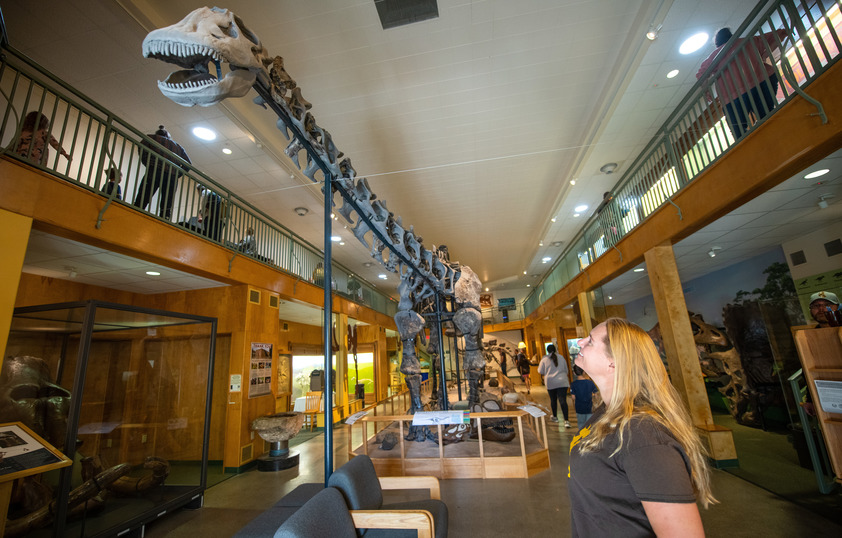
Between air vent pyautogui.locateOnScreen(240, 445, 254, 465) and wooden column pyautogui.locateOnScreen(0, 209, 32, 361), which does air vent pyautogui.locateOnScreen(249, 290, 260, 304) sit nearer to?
air vent pyautogui.locateOnScreen(240, 445, 254, 465)

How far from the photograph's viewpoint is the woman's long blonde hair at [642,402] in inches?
41.8

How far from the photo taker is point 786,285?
623cm

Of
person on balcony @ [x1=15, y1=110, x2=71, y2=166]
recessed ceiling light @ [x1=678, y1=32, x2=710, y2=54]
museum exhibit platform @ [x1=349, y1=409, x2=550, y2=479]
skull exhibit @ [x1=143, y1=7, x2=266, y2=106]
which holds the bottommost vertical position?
museum exhibit platform @ [x1=349, y1=409, x2=550, y2=479]

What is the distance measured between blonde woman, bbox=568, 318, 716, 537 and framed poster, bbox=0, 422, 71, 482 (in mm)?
3655

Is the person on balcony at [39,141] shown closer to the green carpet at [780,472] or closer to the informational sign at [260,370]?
the informational sign at [260,370]

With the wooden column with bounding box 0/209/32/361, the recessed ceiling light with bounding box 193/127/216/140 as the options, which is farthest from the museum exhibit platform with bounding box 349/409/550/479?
the recessed ceiling light with bounding box 193/127/216/140

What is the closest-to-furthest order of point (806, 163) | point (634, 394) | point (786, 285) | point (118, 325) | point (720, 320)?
point (634, 394) → point (806, 163) → point (118, 325) → point (786, 285) → point (720, 320)

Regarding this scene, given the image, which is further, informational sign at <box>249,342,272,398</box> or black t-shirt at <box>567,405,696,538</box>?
informational sign at <box>249,342,272,398</box>

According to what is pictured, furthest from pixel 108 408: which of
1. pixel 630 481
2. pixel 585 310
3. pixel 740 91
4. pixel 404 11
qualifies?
pixel 585 310

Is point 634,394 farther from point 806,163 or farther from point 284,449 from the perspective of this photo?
point 284,449

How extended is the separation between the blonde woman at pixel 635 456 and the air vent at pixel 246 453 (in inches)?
226

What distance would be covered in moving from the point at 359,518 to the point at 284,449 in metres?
4.41

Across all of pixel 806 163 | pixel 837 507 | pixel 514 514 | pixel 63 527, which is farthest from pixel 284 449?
pixel 806 163

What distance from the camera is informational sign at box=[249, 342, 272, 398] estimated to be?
582cm
